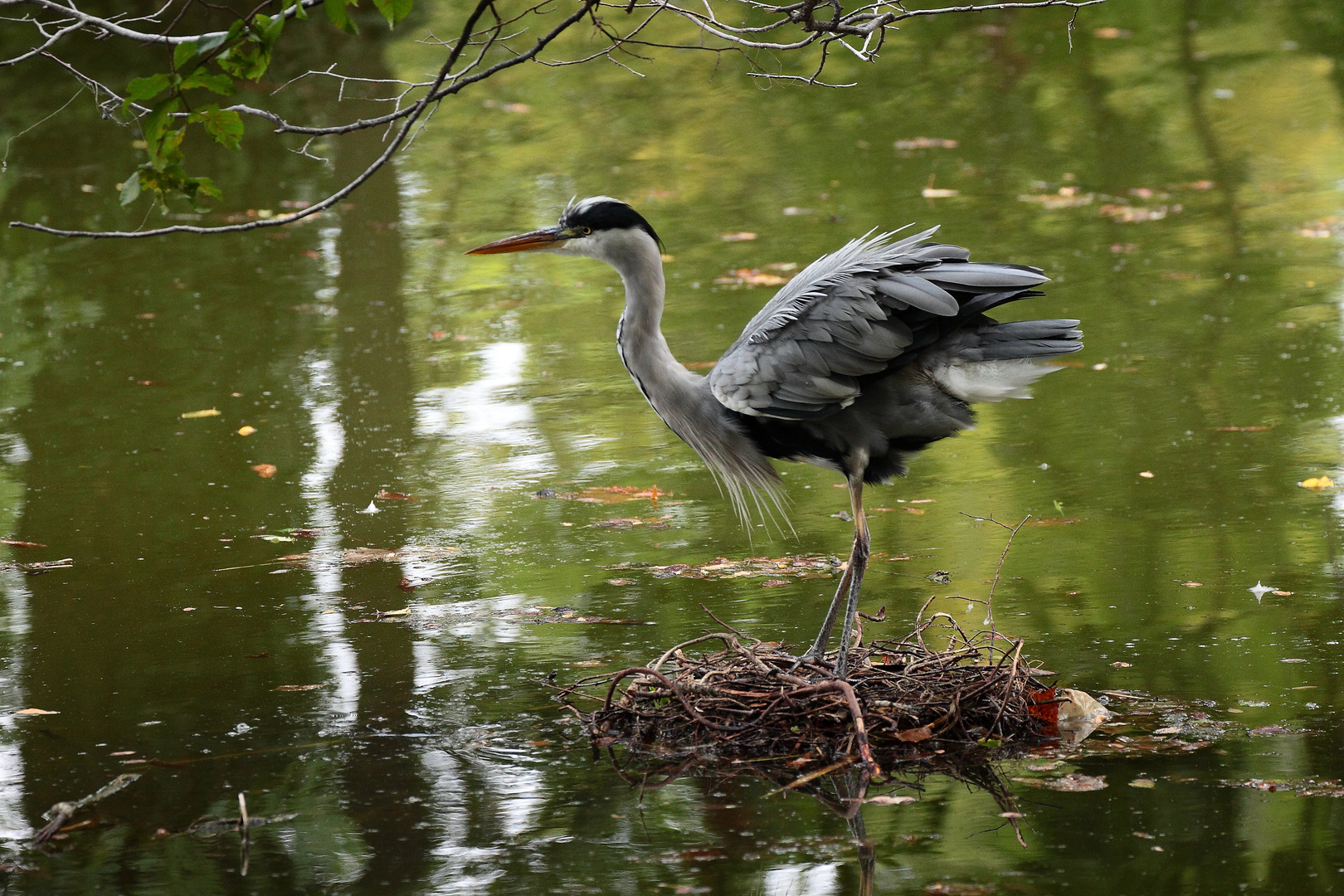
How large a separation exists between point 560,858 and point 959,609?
226 cm

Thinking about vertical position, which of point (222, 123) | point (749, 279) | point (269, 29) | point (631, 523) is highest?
point (269, 29)

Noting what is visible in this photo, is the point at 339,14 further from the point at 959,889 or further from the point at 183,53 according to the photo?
the point at 959,889

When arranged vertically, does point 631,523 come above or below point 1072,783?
above

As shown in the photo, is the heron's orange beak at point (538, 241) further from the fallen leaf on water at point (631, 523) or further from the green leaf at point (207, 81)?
the fallen leaf on water at point (631, 523)

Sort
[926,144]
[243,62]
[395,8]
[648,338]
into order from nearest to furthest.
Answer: [395,8] < [243,62] < [648,338] < [926,144]

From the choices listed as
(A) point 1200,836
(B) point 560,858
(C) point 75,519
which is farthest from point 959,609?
(C) point 75,519

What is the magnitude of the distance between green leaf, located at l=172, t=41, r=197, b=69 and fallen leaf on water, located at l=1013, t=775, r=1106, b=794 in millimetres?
3022

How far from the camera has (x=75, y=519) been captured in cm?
720

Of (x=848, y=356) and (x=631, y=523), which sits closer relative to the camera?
(x=848, y=356)

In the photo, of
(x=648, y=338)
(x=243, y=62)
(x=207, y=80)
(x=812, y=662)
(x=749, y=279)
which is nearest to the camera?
(x=207, y=80)

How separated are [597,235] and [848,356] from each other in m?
1.08

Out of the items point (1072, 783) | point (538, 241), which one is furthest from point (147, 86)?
point (1072, 783)

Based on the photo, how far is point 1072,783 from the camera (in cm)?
435

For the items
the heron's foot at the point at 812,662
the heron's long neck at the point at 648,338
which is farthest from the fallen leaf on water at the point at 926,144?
the heron's foot at the point at 812,662
